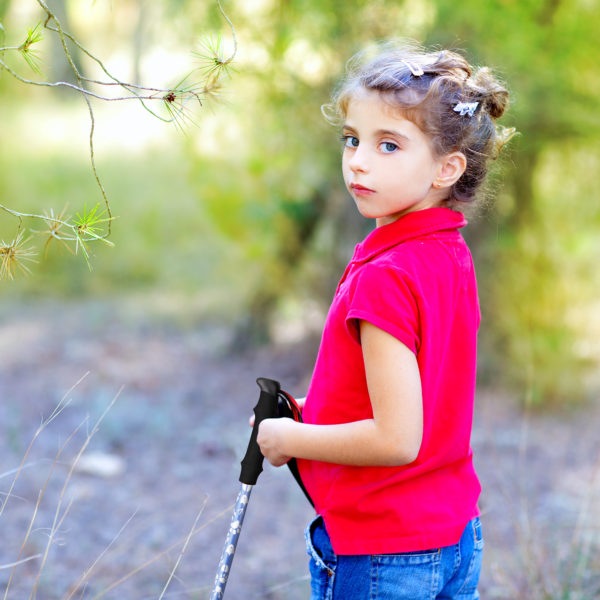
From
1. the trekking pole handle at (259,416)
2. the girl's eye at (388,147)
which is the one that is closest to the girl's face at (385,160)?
the girl's eye at (388,147)

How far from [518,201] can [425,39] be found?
1.27m

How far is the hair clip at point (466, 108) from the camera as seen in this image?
1554mm

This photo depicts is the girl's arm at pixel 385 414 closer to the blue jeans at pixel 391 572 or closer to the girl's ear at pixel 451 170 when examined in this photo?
the blue jeans at pixel 391 572

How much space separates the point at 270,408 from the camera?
1618 mm

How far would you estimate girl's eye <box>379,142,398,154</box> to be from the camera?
1524 millimetres

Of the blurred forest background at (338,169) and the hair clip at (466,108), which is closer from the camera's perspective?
the hair clip at (466,108)

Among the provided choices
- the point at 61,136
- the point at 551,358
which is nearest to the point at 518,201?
the point at 551,358

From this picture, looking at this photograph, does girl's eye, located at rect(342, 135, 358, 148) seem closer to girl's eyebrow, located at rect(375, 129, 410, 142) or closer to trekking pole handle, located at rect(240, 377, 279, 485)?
girl's eyebrow, located at rect(375, 129, 410, 142)

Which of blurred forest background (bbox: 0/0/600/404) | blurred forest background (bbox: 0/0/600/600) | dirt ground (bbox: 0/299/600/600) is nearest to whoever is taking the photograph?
dirt ground (bbox: 0/299/600/600)

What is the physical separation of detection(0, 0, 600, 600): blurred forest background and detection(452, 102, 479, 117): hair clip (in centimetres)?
183

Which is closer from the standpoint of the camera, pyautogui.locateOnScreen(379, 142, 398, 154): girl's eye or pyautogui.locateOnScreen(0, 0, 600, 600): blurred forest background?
pyautogui.locateOnScreen(379, 142, 398, 154): girl's eye

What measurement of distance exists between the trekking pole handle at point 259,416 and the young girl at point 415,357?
0.04m

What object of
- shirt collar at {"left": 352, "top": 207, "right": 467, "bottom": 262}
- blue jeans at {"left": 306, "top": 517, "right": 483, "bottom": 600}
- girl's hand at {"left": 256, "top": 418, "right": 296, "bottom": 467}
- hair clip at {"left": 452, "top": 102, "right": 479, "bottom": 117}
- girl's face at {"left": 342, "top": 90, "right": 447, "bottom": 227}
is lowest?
blue jeans at {"left": 306, "top": 517, "right": 483, "bottom": 600}

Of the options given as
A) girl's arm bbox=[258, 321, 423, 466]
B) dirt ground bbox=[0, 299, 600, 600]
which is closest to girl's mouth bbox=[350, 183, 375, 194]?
girl's arm bbox=[258, 321, 423, 466]
